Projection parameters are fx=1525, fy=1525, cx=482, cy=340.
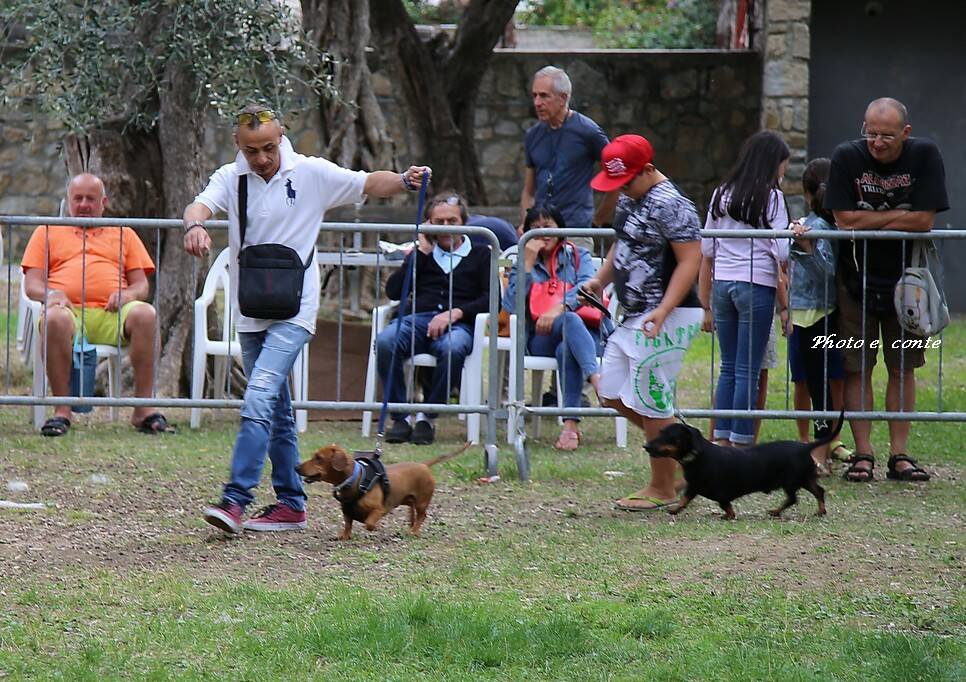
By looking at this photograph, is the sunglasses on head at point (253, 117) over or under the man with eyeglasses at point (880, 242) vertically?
over

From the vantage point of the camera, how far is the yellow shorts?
29.7 ft

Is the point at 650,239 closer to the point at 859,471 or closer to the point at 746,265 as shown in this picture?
the point at 746,265

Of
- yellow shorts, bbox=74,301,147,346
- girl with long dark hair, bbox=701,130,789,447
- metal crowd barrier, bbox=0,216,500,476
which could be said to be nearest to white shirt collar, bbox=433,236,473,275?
metal crowd barrier, bbox=0,216,500,476

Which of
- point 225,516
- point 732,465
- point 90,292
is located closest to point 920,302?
point 732,465

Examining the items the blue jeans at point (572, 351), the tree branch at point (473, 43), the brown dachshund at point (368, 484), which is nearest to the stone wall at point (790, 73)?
the tree branch at point (473, 43)

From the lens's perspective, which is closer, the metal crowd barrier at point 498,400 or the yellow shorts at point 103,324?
the metal crowd barrier at point 498,400

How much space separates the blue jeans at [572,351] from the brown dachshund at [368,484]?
243 centimetres

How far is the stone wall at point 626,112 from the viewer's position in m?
16.1

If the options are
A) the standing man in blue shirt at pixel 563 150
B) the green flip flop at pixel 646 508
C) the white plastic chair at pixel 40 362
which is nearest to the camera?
the green flip flop at pixel 646 508

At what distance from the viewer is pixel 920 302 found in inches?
293

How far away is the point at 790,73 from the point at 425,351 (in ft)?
22.8

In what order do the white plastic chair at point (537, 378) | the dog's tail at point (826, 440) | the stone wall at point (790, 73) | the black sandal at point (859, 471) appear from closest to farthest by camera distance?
1. the dog's tail at point (826, 440)
2. the black sandal at point (859, 471)
3. the white plastic chair at point (537, 378)
4. the stone wall at point (790, 73)

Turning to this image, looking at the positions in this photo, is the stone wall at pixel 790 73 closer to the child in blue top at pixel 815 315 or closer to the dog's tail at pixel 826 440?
the child in blue top at pixel 815 315

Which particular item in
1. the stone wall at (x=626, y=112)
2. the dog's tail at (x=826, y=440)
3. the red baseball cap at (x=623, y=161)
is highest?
the stone wall at (x=626, y=112)
